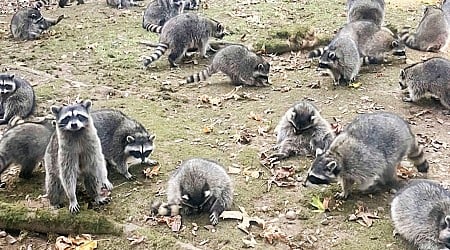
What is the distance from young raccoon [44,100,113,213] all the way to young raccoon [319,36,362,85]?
3.87 m

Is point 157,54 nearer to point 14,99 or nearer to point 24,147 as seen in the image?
point 14,99

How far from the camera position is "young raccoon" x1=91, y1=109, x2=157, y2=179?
5.49 metres

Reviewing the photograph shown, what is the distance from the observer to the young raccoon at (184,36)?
9180 mm

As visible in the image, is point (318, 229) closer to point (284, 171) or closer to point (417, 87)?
point (284, 171)

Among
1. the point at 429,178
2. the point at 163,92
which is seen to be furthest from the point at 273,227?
the point at 163,92

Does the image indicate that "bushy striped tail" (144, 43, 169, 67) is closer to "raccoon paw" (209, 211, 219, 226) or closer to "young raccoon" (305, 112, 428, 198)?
"young raccoon" (305, 112, 428, 198)

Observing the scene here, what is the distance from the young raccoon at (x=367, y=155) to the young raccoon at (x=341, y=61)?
2553 millimetres

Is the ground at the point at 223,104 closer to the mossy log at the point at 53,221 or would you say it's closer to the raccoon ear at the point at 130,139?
the mossy log at the point at 53,221

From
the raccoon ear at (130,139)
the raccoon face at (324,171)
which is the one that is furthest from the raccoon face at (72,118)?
the raccoon face at (324,171)

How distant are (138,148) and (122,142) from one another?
0.60 ft

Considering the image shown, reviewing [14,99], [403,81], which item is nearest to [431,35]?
[403,81]

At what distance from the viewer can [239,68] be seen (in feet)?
27.0

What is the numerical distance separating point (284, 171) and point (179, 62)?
425 cm

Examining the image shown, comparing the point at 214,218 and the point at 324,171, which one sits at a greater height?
the point at 324,171
